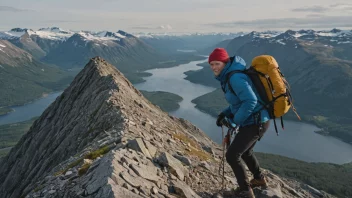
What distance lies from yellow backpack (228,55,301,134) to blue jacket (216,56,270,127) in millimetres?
259

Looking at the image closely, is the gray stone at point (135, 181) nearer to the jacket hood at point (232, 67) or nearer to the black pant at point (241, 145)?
the black pant at point (241, 145)

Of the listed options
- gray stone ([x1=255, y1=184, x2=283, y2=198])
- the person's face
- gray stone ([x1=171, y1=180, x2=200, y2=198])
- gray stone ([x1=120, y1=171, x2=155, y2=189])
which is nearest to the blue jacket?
the person's face

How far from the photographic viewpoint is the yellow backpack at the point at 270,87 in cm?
1354

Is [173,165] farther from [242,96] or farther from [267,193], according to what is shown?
[242,96]

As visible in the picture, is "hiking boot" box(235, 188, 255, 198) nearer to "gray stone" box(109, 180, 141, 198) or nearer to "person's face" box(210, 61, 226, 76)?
"gray stone" box(109, 180, 141, 198)

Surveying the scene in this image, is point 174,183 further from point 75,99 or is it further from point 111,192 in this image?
point 75,99

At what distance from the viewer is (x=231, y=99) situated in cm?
1383

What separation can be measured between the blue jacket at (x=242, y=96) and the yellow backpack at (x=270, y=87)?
26cm

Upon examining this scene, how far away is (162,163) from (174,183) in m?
1.90

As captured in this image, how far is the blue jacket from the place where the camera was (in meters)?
12.9

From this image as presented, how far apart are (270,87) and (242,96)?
157 centimetres

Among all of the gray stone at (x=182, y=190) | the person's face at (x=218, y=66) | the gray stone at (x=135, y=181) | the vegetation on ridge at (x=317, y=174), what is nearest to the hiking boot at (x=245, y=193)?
the gray stone at (x=182, y=190)

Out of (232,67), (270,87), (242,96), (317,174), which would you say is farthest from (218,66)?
(317,174)

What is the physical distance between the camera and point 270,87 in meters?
13.6
